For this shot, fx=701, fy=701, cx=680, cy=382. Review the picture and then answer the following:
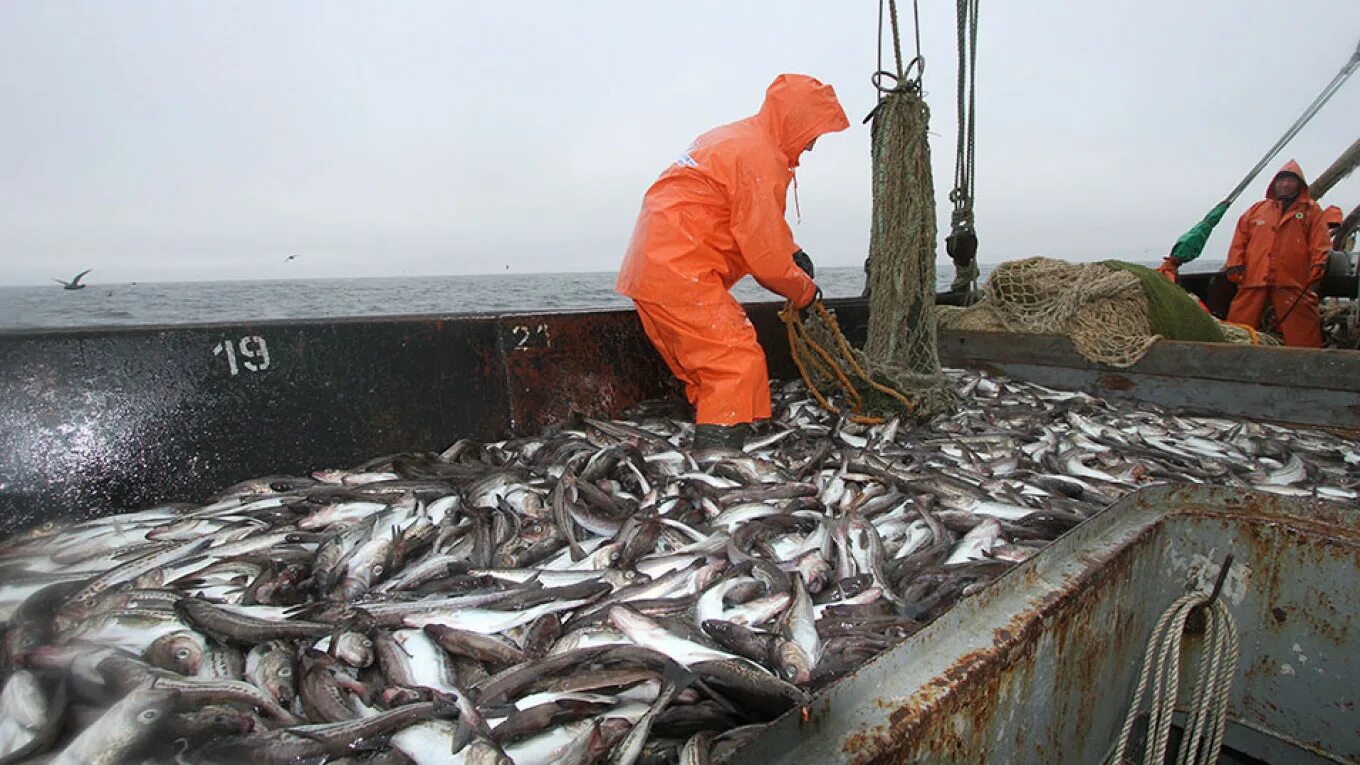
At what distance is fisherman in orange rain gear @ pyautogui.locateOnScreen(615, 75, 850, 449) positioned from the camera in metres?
4.44

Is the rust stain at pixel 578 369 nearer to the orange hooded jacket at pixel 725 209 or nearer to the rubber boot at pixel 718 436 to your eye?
the orange hooded jacket at pixel 725 209

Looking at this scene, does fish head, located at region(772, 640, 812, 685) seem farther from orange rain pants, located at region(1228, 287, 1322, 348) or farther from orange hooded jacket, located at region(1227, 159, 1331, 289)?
orange hooded jacket, located at region(1227, 159, 1331, 289)

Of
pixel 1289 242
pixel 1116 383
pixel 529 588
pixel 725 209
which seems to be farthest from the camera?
pixel 1289 242

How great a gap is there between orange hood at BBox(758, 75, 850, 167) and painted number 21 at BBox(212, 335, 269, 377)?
3.39 meters

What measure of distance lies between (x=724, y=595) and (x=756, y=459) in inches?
64.5

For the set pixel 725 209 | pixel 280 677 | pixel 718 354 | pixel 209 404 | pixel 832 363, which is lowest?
pixel 280 677

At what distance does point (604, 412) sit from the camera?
5438 mm

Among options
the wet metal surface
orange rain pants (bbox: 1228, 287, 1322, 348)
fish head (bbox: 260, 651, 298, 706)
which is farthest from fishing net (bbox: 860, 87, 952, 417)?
orange rain pants (bbox: 1228, 287, 1322, 348)

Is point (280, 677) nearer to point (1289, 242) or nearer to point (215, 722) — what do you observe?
point (215, 722)

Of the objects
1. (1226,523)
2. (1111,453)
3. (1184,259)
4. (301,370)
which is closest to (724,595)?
(1226,523)

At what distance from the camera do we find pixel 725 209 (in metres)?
4.54

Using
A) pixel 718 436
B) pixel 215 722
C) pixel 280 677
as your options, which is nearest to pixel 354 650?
pixel 280 677

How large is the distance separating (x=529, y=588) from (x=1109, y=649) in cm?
187

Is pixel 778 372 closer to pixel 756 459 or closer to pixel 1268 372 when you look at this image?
pixel 756 459
